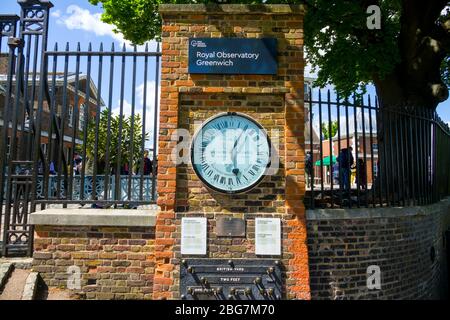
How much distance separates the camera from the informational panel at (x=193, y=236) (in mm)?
4312

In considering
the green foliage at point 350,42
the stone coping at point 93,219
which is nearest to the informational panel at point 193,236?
the stone coping at point 93,219

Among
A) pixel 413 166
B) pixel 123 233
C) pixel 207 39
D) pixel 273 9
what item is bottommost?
pixel 123 233

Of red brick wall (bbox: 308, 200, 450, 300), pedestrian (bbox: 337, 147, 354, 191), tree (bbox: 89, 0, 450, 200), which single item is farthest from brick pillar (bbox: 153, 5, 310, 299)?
tree (bbox: 89, 0, 450, 200)

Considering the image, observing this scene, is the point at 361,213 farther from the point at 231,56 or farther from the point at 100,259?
the point at 100,259

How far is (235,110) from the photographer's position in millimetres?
4520

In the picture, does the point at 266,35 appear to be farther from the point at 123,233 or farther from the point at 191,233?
the point at 123,233

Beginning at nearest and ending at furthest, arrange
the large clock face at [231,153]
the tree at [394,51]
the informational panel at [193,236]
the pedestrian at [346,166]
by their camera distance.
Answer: the informational panel at [193,236] → the large clock face at [231,153] → the pedestrian at [346,166] → the tree at [394,51]

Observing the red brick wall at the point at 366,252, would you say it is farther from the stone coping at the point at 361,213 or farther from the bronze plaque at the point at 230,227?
the bronze plaque at the point at 230,227

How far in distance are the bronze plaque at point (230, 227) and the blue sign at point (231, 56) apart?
5.92 ft

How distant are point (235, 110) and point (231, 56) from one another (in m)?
0.66
